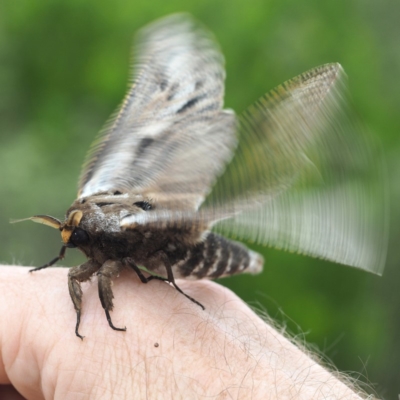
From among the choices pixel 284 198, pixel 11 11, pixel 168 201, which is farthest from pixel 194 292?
pixel 11 11

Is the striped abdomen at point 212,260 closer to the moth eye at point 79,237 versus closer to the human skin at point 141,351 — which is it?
the human skin at point 141,351

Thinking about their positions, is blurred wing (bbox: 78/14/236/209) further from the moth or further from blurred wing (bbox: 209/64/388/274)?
blurred wing (bbox: 209/64/388/274)

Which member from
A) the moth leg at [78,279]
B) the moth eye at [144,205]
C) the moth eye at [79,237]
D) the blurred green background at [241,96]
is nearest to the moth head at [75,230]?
the moth eye at [79,237]

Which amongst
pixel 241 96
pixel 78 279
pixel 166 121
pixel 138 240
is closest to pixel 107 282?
pixel 78 279

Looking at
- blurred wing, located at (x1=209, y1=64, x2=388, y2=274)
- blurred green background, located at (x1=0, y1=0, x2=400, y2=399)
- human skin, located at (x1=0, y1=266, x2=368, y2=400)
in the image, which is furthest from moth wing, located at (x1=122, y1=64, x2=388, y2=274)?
blurred green background, located at (x1=0, y1=0, x2=400, y2=399)

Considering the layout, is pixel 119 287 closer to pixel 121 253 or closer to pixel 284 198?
pixel 121 253

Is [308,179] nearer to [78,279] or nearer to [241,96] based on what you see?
[78,279]
